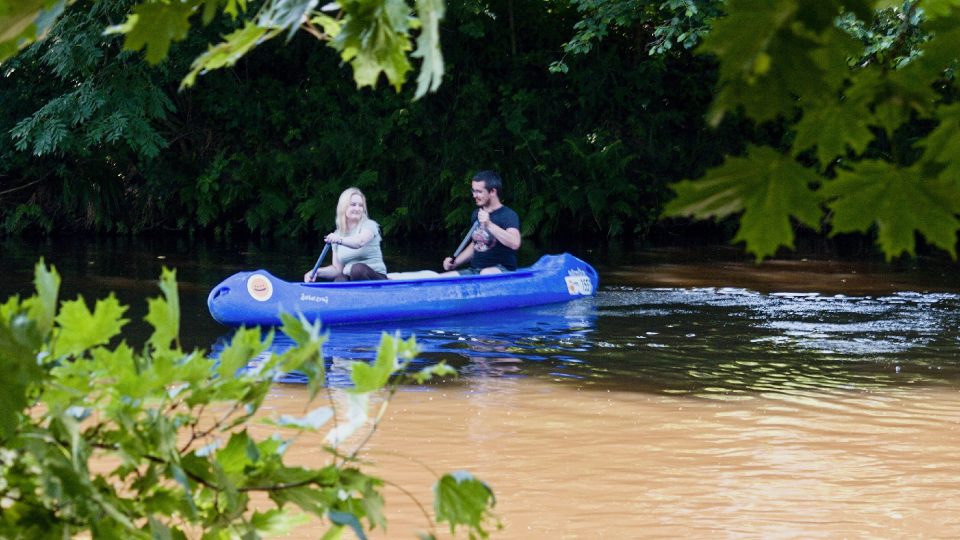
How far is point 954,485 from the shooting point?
5.89 meters

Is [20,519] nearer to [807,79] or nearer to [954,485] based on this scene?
[807,79]

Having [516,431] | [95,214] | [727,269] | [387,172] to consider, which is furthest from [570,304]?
[95,214]

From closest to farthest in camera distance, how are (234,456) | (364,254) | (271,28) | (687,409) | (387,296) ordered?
(271,28) → (234,456) → (687,409) → (387,296) → (364,254)

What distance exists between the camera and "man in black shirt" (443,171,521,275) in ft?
37.9

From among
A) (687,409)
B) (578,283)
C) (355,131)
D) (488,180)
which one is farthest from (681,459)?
(355,131)

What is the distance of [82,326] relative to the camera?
162cm

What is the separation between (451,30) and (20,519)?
19104mm

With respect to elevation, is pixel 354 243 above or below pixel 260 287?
above

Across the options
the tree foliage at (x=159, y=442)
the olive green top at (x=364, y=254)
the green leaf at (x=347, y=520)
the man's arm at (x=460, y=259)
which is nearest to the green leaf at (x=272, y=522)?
the tree foliage at (x=159, y=442)

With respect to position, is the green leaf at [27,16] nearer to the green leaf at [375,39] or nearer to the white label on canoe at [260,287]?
the green leaf at [375,39]

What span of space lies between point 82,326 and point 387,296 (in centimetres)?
946

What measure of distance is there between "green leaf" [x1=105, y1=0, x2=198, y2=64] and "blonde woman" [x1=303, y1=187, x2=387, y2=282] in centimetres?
959

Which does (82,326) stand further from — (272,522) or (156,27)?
(156,27)

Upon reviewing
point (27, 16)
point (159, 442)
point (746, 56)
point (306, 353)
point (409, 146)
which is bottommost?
point (159, 442)
